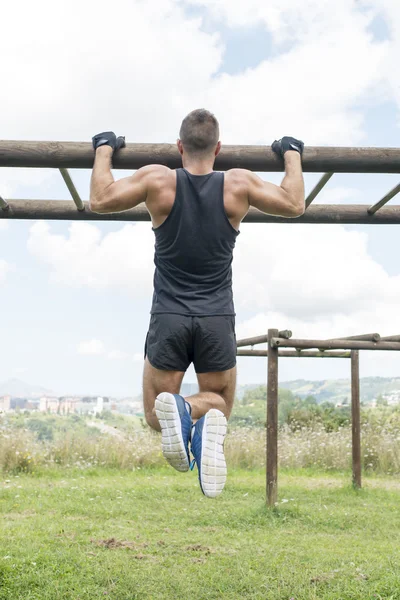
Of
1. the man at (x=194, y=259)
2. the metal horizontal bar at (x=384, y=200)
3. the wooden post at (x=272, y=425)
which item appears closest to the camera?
the man at (x=194, y=259)

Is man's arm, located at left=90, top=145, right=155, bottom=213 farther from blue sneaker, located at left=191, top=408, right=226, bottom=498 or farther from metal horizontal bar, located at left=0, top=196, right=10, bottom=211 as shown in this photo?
metal horizontal bar, located at left=0, top=196, right=10, bottom=211

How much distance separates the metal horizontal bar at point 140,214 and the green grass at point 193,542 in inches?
103

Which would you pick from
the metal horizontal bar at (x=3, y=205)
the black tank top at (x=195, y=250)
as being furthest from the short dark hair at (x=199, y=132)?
the metal horizontal bar at (x=3, y=205)

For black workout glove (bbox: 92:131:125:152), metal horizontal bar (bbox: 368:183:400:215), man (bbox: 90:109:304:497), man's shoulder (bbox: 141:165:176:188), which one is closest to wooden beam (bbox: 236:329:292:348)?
metal horizontal bar (bbox: 368:183:400:215)

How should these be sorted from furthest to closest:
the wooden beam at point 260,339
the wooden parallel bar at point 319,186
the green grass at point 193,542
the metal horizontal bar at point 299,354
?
the metal horizontal bar at point 299,354 < the wooden beam at point 260,339 < the green grass at point 193,542 < the wooden parallel bar at point 319,186

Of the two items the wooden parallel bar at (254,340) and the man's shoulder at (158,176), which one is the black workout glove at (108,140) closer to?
the man's shoulder at (158,176)

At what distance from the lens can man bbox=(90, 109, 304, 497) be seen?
3.16 metres

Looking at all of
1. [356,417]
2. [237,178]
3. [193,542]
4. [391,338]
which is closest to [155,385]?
[237,178]

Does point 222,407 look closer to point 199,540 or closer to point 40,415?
point 199,540

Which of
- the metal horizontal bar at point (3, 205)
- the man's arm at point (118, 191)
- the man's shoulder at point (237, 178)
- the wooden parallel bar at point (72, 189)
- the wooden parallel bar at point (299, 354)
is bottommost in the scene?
the man's arm at point (118, 191)

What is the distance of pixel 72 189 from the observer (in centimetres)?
422

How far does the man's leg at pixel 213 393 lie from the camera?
3.24 m

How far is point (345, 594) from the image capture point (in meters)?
4.47

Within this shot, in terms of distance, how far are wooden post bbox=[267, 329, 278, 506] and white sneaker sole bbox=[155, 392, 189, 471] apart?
4547 millimetres
